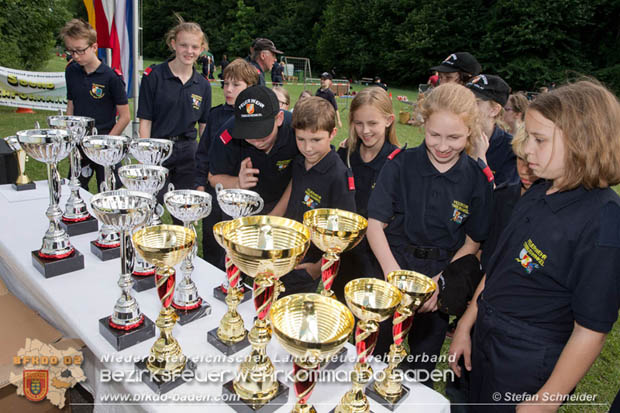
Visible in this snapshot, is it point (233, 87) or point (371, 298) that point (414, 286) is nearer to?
point (371, 298)

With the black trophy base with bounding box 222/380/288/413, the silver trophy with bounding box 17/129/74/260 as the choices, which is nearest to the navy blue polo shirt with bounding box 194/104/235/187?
the silver trophy with bounding box 17/129/74/260

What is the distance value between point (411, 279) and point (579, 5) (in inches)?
1018

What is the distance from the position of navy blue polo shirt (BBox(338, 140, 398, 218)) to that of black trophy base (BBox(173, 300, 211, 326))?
1171 millimetres

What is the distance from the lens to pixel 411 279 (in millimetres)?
1268

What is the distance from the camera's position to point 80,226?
7.13ft

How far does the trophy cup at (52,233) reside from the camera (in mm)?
1709

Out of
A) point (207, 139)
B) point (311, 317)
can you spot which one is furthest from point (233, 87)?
point (311, 317)

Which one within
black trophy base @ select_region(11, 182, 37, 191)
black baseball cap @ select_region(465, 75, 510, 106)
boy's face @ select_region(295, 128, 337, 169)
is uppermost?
black baseball cap @ select_region(465, 75, 510, 106)

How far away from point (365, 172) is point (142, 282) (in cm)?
137

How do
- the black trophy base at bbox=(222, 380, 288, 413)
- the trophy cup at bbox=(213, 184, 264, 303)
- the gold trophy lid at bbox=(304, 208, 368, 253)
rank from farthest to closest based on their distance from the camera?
the trophy cup at bbox=(213, 184, 264, 303)
the gold trophy lid at bbox=(304, 208, 368, 253)
the black trophy base at bbox=(222, 380, 288, 413)

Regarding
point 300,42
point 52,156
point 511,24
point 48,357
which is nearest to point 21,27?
point 52,156

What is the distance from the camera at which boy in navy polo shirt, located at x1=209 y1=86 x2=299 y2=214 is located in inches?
83.8

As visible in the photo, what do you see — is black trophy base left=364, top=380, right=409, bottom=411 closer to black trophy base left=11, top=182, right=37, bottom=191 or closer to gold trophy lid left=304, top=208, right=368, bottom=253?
gold trophy lid left=304, top=208, right=368, bottom=253

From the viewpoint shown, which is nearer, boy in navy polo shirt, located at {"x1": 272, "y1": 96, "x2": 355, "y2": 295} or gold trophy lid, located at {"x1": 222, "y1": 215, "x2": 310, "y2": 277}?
gold trophy lid, located at {"x1": 222, "y1": 215, "x2": 310, "y2": 277}
